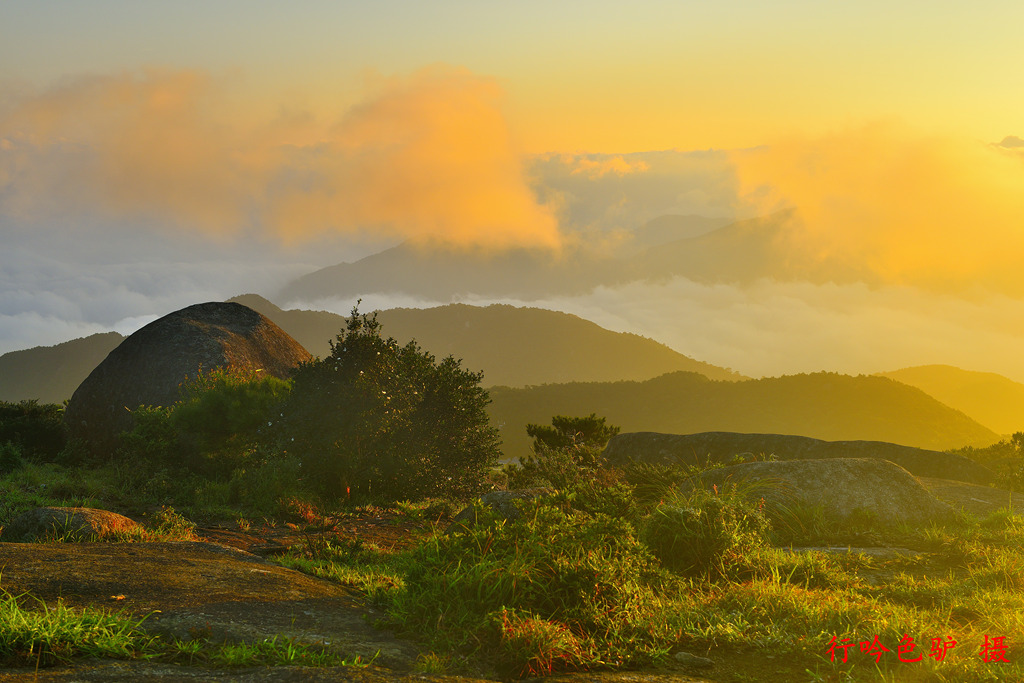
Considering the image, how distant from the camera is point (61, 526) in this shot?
778cm

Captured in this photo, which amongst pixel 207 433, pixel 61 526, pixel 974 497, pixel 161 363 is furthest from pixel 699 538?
pixel 161 363

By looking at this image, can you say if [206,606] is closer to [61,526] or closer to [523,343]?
[61,526]

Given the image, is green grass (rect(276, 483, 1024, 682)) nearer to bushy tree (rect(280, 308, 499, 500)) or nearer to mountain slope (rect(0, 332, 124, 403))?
bushy tree (rect(280, 308, 499, 500))

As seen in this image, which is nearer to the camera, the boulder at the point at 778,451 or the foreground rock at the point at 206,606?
the foreground rock at the point at 206,606

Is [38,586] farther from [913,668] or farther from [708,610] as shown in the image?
[913,668]

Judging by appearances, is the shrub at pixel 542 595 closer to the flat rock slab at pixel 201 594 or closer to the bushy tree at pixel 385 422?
the flat rock slab at pixel 201 594

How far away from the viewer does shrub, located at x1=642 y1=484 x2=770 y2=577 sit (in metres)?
7.08

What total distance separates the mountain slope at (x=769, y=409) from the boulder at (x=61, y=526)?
33402 mm

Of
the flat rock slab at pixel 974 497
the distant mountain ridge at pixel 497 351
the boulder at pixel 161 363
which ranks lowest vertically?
the flat rock slab at pixel 974 497

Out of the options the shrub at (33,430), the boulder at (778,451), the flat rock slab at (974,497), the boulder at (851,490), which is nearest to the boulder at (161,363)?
the shrub at (33,430)

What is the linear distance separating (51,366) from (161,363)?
299 ft

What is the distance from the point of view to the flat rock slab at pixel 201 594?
4387 millimetres

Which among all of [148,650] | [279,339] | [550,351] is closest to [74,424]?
[279,339]

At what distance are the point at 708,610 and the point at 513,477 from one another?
37.2 feet
